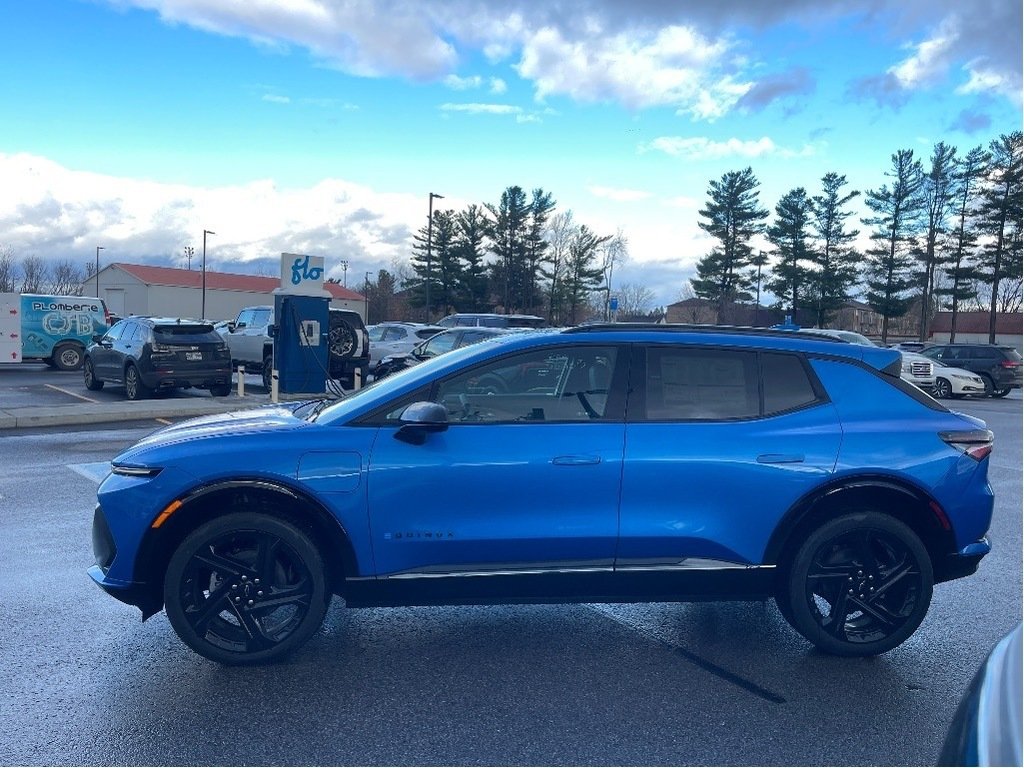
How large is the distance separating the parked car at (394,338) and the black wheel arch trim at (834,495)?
65.6 ft

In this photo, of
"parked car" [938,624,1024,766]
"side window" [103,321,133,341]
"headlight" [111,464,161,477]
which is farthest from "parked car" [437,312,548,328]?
"parked car" [938,624,1024,766]

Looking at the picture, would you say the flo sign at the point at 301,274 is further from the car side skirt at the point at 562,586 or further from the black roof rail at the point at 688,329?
the car side skirt at the point at 562,586

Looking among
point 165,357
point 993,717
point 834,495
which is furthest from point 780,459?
point 165,357

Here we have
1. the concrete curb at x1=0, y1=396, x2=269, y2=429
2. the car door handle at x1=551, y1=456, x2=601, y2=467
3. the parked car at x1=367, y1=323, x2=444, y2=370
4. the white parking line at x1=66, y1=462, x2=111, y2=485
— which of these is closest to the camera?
the car door handle at x1=551, y1=456, x2=601, y2=467

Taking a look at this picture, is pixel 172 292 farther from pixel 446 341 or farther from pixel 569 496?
pixel 569 496

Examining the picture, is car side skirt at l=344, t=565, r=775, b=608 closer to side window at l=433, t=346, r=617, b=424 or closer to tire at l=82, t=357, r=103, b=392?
side window at l=433, t=346, r=617, b=424

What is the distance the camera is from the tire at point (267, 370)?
19.5m

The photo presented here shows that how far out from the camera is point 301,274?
1689 centimetres

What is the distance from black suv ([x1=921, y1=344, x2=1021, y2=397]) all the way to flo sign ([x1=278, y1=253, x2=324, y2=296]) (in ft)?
62.5

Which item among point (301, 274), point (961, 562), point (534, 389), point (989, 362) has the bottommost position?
point (961, 562)

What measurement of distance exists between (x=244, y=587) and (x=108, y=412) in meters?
10.9

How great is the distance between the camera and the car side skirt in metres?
4.21

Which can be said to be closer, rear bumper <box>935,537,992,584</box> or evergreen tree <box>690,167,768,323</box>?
rear bumper <box>935,537,992,584</box>

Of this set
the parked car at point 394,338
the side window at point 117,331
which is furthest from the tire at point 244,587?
the parked car at point 394,338
